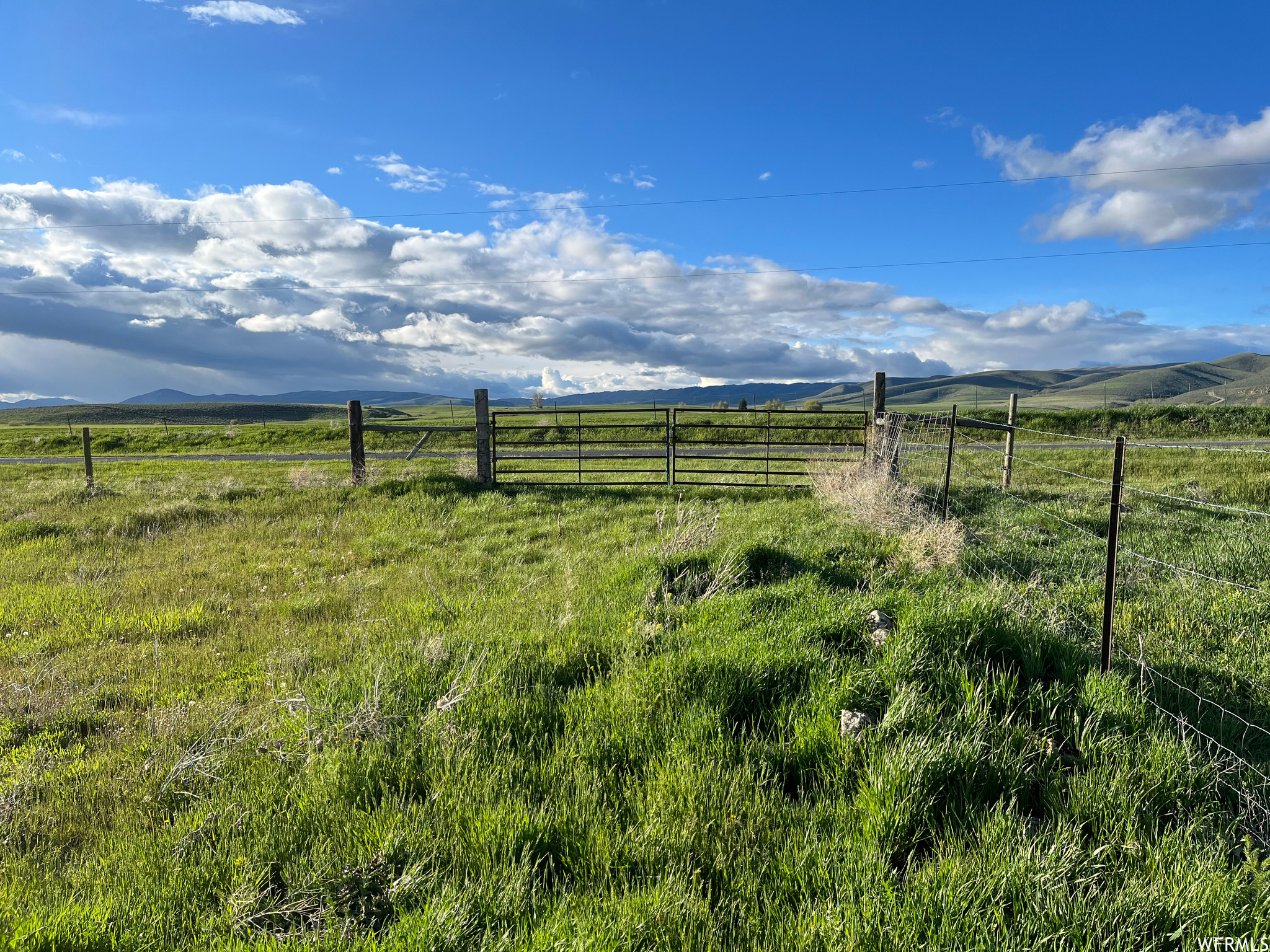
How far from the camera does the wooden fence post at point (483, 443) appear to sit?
14.4 metres

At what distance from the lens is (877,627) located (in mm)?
4801

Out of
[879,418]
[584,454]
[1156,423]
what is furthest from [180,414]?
[1156,423]

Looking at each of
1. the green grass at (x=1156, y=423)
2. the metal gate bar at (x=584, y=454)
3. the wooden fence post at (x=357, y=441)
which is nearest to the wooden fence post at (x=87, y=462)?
the wooden fence post at (x=357, y=441)

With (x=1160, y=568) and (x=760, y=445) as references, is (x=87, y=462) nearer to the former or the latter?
(x=760, y=445)

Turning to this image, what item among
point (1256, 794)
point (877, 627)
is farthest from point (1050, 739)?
point (877, 627)

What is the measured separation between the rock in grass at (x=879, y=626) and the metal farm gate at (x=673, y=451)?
18.5 feet

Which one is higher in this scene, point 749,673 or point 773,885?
point 749,673

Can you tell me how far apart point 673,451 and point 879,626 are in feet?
31.4

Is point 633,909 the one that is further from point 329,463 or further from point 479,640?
point 329,463

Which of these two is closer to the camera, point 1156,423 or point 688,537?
point 688,537

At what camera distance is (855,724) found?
136 inches

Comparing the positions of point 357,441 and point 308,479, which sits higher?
point 357,441

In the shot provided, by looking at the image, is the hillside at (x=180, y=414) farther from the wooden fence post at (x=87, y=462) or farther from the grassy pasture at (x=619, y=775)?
the grassy pasture at (x=619, y=775)

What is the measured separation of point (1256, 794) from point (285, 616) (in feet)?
24.9
